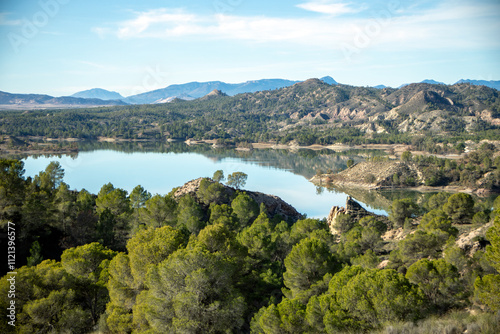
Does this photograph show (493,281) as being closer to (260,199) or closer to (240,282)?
(240,282)

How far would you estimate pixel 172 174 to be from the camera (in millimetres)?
72375

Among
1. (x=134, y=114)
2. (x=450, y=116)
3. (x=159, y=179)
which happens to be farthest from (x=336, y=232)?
(x=134, y=114)

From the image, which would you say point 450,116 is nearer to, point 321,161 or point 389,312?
point 321,161

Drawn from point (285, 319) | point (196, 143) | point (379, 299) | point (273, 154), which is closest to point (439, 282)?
point (379, 299)

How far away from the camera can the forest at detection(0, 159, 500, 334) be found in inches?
496

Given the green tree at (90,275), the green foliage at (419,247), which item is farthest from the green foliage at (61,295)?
the green foliage at (419,247)

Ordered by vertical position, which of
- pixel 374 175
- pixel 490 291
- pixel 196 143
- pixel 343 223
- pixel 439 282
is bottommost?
pixel 374 175

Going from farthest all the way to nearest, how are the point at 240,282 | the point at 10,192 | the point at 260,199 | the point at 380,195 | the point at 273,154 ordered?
the point at 273,154, the point at 380,195, the point at 260,199, the point at 10,192, the point at 240,282

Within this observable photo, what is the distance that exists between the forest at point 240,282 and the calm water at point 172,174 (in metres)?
27.6

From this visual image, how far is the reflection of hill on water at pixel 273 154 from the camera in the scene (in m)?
89.3

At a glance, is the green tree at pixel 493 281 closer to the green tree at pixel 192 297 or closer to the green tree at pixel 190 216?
the green tree at pixel 192 297

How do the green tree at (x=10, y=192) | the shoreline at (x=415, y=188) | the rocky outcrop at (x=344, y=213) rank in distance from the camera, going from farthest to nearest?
the shoreline at (x=415, y=188)
the rocky outcrop at (x=344, y=213)
the green tree at (x=10, y=192)

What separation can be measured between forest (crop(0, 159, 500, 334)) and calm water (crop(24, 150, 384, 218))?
2756cm

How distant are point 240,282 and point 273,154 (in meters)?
94.4
